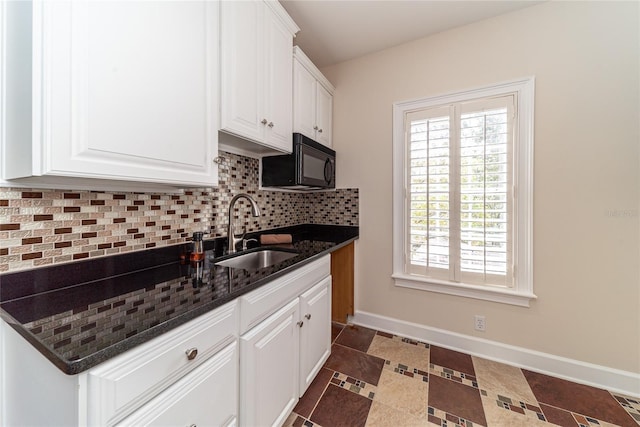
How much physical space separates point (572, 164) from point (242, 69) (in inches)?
83.8

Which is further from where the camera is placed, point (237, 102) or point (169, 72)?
point (237, 102)

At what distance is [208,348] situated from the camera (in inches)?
31.7

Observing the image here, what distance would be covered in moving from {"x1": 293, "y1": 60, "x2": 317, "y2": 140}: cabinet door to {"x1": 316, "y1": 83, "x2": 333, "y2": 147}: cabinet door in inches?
3.1

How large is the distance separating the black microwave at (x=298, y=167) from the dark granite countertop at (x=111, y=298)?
713 millimetres

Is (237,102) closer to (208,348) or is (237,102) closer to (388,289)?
(208,348)

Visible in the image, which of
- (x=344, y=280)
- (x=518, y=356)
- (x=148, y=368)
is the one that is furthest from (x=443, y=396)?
(x=148, y=368)

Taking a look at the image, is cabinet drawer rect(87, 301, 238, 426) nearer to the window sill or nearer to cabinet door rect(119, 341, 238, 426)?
cabinet door rect(119, 341, 238, 426)

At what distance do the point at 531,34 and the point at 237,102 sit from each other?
206cm

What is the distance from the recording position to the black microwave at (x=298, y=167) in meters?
1.75

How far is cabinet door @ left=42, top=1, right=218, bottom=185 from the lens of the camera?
669 mm

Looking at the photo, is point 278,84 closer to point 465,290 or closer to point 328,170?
point 328,170

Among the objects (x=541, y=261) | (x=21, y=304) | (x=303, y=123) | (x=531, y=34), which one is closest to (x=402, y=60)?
(x=531, y=34)

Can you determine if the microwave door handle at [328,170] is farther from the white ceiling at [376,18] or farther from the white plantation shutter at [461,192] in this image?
the white ceiling at [376,18]

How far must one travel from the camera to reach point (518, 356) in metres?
1.76
